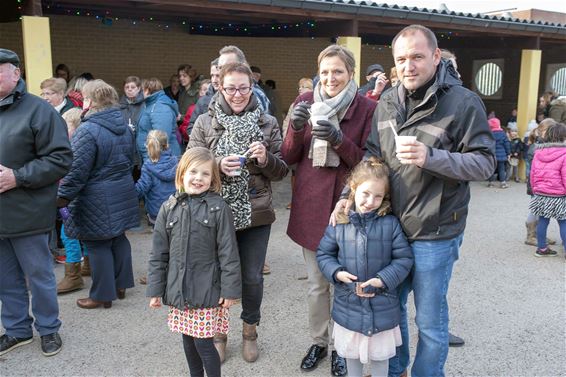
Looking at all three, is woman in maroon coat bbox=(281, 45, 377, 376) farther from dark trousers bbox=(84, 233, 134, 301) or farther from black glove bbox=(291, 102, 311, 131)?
dark trousers bbox=(84, 233, 134, 301)

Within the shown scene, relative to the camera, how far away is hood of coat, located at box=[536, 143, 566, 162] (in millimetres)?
5410

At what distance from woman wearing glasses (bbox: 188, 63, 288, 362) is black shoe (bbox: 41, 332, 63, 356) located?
3.75 ft

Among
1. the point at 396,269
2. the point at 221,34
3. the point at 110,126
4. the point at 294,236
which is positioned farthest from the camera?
the point at 221,34

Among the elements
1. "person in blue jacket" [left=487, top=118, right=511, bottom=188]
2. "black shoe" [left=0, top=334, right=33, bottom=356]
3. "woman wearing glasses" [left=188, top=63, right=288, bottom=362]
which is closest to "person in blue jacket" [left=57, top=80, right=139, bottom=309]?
"black shoe" [left=0, top=334, right=33, bottom=356]

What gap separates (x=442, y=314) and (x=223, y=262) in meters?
1.15

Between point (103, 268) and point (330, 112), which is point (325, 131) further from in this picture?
point (103, 268)

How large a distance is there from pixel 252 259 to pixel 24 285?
168cm

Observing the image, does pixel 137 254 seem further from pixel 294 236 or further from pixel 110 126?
pixel 294 236

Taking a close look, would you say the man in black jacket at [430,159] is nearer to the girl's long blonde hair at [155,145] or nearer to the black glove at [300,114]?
the black glove at [300,114]

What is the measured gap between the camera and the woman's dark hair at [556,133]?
5430 millimetres

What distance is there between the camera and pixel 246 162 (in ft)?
9.84

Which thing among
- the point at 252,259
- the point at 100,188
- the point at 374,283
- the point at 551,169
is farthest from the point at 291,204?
the point at 551,169

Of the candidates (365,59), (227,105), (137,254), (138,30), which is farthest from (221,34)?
(227,105)

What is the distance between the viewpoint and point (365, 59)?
14797 mm
